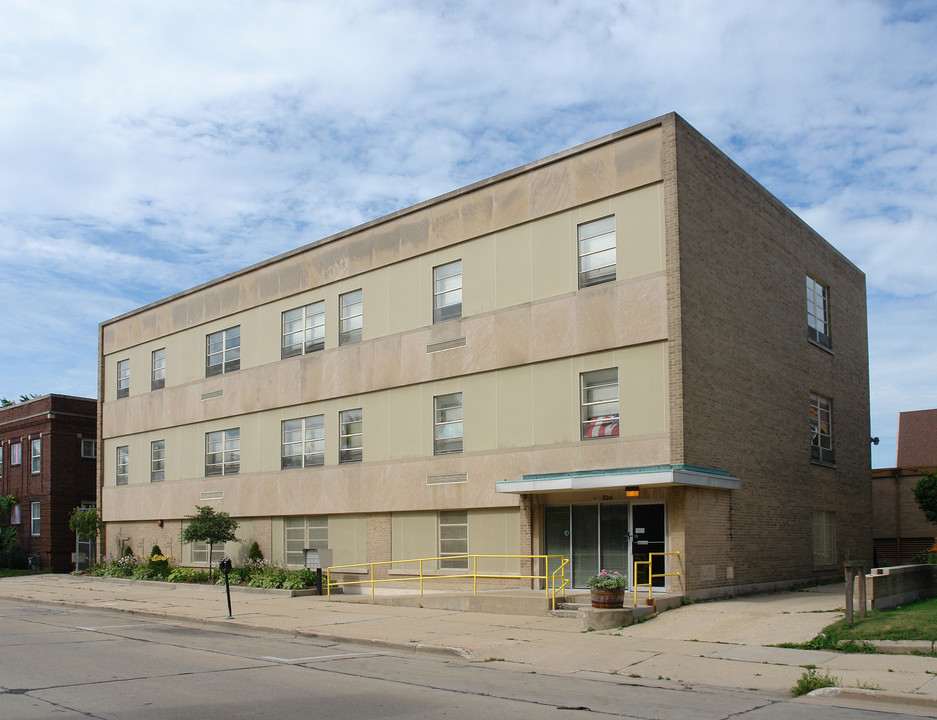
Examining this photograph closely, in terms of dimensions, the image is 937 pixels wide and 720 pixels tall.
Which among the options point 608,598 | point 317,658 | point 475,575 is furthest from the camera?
point 475,575

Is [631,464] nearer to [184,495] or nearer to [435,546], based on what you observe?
[435,546]

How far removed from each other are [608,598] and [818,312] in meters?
15.4

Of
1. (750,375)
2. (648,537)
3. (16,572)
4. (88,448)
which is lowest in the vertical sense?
(16,572)

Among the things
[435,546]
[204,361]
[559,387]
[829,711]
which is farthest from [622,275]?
[204,361]

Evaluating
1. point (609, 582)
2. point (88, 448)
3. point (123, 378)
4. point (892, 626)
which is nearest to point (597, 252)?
point (609, 582)

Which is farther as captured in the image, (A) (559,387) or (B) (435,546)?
(B) (435,546)

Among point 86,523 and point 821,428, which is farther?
point 86,523

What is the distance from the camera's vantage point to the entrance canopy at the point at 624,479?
19500 mm

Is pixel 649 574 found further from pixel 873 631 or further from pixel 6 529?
pixel 6 529

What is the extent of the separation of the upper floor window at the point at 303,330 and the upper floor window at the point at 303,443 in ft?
7.93

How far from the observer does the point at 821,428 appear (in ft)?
94.2

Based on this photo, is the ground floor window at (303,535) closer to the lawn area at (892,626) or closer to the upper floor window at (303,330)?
the upper floor window at (303,330)

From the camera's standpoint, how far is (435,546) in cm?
2617

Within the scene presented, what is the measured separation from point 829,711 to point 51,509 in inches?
1654
